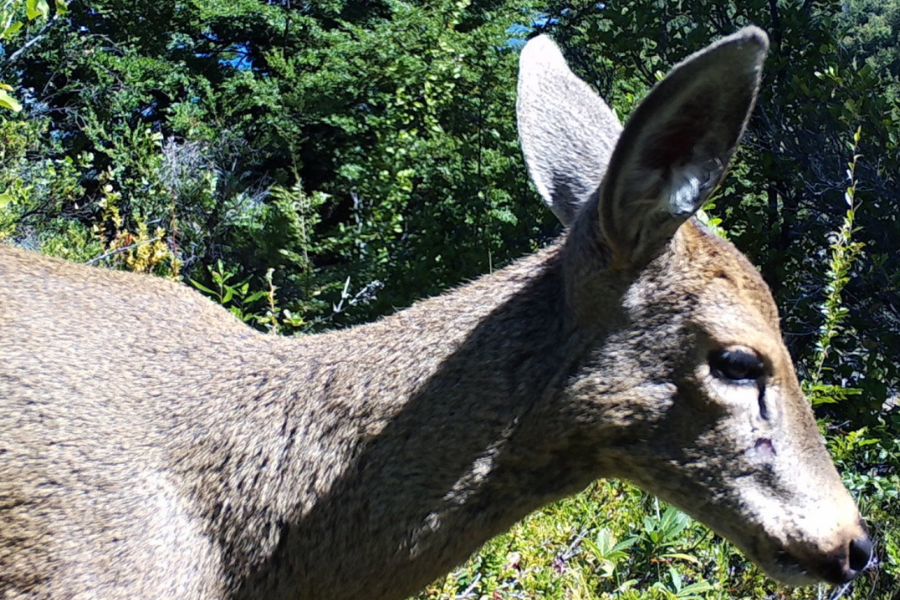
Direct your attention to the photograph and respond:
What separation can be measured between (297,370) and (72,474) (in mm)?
636

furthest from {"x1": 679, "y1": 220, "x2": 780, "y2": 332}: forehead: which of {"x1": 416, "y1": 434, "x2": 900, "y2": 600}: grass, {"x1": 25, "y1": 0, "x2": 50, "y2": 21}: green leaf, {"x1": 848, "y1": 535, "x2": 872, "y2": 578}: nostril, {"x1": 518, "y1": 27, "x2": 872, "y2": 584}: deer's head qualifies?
{"x1": 25, "y1": 0, "x2": 50, "y2": 21}: green leaf

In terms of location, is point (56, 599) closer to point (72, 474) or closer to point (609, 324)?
point (72, 474)

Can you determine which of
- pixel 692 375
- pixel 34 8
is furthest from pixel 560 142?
pixel 34 8

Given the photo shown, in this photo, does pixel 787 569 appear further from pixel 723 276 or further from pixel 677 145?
pixel 677 145

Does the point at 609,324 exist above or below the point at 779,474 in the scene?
above

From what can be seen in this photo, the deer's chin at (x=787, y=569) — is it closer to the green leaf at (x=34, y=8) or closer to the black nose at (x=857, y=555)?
the black nose at (x=857, y=555)

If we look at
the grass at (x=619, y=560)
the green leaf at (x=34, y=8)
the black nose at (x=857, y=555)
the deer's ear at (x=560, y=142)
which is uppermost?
the green leaf at (x=34, y=8)

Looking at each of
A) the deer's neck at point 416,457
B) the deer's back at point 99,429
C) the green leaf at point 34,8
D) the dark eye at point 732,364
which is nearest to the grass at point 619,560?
the deer's neck at point 416,457

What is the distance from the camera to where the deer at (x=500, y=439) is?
7.55ft

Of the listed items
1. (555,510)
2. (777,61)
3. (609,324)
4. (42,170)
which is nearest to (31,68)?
(42,170)

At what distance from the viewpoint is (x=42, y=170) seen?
10.5 m

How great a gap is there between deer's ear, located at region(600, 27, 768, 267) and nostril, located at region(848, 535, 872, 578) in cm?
82

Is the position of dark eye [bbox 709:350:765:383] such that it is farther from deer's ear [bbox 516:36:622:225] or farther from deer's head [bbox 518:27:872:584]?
deer's ear [bbox 516:36:622:225]

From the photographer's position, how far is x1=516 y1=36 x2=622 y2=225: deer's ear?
2.68m
